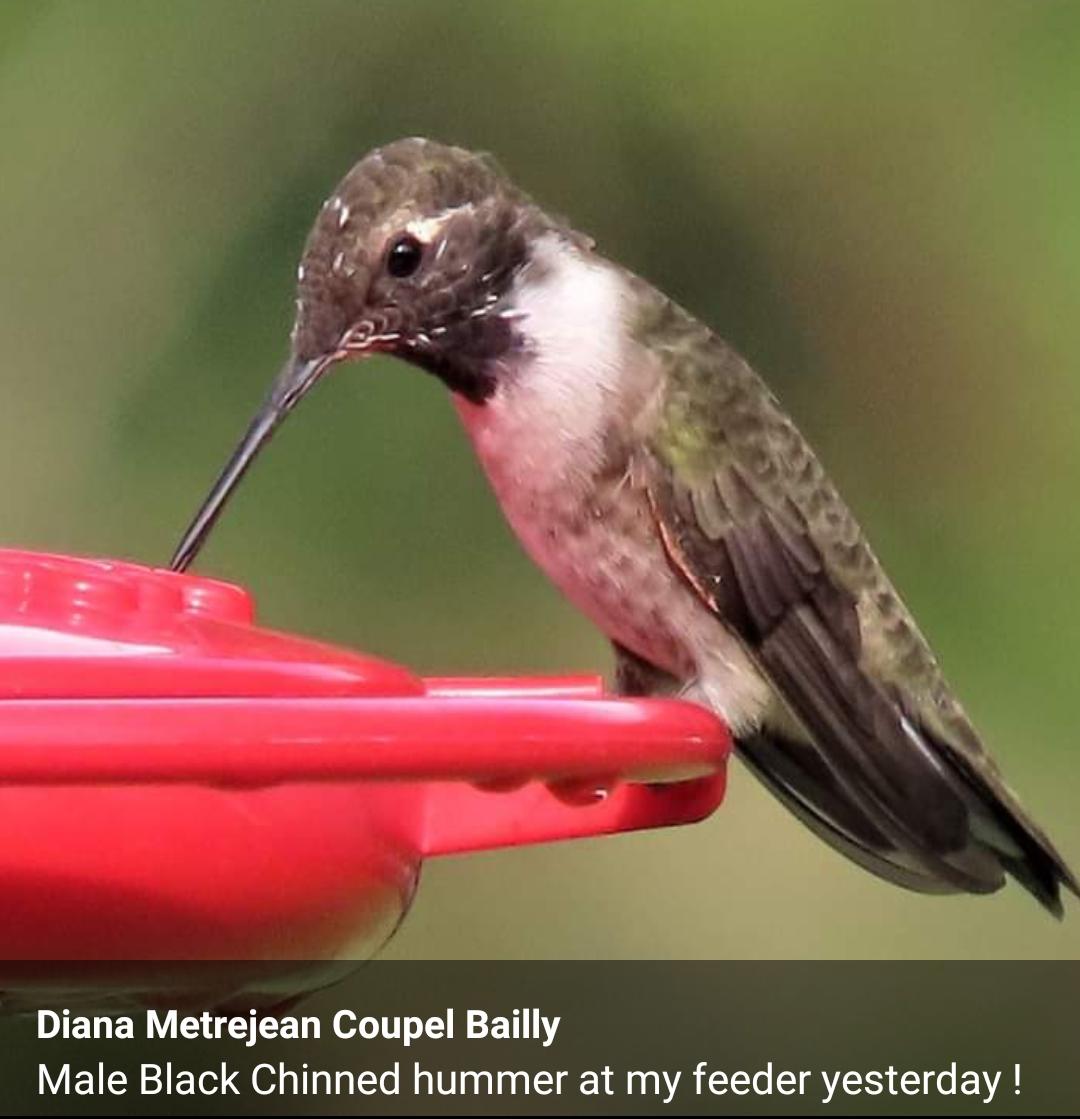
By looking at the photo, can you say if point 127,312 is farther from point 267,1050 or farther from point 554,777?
point 554,777

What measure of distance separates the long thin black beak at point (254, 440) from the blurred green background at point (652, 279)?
147 centimetres

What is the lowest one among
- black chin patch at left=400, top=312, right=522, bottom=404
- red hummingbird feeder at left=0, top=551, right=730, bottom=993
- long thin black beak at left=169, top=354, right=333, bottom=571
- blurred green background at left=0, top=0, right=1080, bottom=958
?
red hummingbird feeder at left=0, top=551, right=730, bottom=993

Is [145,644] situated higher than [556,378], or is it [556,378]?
[556,378]

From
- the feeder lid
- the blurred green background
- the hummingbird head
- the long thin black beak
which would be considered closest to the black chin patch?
the hummingbird head

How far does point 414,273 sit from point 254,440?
0.98 ft

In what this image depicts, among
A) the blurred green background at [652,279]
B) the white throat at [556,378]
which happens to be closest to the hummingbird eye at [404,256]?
the white throat at [556,378]

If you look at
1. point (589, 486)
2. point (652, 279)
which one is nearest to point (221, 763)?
point (589, 486)

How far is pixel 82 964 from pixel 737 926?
2.38m

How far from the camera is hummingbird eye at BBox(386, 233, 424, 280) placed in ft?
7.32

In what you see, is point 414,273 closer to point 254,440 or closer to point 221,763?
point 254,440

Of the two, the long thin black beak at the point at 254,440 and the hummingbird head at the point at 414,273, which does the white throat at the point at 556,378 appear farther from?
the long thin black beak at the point at 254,440

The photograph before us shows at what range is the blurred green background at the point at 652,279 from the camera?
12.2ft

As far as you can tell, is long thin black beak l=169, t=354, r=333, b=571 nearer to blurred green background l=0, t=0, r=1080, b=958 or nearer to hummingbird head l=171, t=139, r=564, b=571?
hummingbird head l=171, t=139, r=564, b=571

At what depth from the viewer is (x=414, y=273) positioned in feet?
7.44
